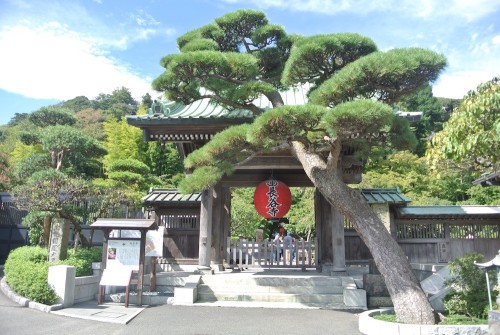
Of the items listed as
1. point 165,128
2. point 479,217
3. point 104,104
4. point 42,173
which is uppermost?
point 104,104

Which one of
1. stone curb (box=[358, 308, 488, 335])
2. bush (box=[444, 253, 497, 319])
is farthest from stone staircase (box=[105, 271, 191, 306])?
bush (box=[444, 253, 497, 319])

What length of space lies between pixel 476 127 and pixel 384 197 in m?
6.19

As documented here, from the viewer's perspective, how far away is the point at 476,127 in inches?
Result: 288

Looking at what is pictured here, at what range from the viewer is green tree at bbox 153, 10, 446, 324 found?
6383 millimetres

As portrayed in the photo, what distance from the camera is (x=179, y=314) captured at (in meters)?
7.78

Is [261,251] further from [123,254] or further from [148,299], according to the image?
[123,254]

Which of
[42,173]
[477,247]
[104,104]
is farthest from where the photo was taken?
[104,104]

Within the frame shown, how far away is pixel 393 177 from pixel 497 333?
826 inches

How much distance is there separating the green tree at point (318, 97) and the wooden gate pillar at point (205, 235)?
8.46 ft

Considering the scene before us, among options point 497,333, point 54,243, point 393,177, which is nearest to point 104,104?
point 393,177

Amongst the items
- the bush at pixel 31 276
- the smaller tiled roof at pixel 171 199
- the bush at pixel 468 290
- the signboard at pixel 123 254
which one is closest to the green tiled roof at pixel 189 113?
the signboard at pixel 123 254

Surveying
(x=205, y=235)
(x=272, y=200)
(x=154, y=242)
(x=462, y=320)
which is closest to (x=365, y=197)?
(x=272, y=200)

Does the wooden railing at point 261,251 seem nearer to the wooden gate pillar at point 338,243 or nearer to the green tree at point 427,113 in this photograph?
the wooden gate pillar at point 338,243

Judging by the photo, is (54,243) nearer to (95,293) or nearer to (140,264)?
(95,293)
